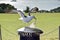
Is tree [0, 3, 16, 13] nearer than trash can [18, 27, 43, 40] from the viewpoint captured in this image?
No

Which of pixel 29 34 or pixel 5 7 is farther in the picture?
pixel 5 7

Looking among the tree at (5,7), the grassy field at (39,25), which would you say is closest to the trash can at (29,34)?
the grassy field at (39,25)

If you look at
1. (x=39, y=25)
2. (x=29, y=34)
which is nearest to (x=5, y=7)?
(x=39, y=25)

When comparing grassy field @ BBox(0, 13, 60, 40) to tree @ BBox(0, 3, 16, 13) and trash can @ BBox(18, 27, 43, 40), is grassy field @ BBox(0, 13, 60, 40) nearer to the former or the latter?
tree @ BBox(0, 3, 16, 13)

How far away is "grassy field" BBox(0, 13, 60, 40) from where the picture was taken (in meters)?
4.97

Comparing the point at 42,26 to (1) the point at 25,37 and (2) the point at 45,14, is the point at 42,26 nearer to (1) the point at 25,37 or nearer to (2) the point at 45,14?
(2) the point at 45,14

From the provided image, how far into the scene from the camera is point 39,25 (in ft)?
16.4

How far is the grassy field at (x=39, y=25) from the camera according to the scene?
4969mm

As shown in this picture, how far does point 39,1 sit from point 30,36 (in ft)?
7.74

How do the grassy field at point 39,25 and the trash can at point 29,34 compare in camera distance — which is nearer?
the trash can at point 29,34

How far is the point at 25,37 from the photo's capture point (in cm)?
276

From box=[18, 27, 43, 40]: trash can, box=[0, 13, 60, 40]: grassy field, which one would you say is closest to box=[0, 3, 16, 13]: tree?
box=[0, 13, 60, 40]: grassy field

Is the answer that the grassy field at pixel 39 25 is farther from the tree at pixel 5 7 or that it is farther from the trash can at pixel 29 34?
the trash can at pixel 29 34

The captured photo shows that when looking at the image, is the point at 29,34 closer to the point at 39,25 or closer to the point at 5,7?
the point at 39,25
